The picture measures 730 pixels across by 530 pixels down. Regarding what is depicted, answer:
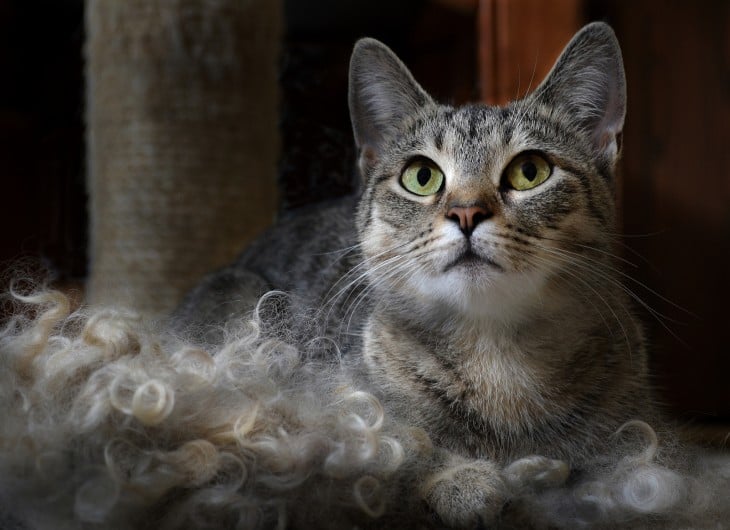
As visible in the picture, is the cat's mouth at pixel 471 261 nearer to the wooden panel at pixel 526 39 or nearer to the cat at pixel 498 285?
the cat at pixel 498 285

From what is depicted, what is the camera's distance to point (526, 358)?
101 centimetres

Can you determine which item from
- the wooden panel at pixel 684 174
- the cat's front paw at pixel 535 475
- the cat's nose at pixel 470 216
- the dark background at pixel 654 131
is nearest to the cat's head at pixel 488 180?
the cat's nose at pixel 470 216

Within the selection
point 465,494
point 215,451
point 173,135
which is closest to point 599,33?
point 465,494

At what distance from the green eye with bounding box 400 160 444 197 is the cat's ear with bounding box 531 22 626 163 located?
22 cm

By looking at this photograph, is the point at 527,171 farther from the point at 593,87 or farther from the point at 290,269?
the point at 290,269

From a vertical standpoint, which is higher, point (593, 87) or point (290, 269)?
point (593, 87)

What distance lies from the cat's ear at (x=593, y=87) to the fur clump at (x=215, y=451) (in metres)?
0.47

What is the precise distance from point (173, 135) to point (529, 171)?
43.2 inches

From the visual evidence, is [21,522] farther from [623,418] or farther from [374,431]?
[623,418]

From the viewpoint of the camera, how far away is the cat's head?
942 mm

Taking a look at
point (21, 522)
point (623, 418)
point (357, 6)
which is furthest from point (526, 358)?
point (357, 6)

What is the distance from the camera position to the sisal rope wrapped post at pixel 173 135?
1.83 meters

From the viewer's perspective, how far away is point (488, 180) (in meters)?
0.99

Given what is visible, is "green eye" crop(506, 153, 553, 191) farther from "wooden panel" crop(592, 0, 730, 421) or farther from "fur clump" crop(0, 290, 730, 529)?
"wooden panel" crop(592, 0, 730, 421)
